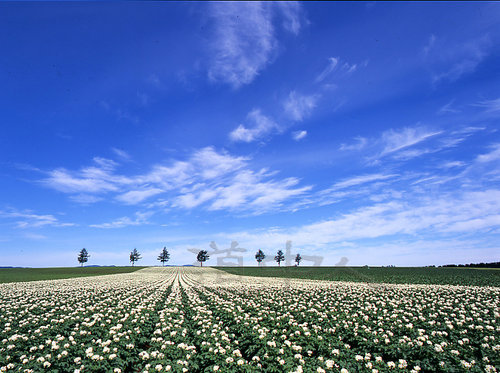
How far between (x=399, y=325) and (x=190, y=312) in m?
9.97

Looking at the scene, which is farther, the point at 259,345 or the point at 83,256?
the point at 83,256

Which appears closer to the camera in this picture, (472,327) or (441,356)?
(441,356)

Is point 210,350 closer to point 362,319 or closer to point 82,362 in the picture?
point 82,362

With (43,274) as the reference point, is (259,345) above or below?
above

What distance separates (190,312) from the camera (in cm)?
1478

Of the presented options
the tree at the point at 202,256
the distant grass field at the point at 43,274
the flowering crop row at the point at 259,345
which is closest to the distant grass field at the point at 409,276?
the flowering crop row at the point at 259,345

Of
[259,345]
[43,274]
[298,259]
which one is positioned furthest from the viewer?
[298,259]

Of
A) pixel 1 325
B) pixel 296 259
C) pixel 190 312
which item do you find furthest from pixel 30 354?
pixel 296 259

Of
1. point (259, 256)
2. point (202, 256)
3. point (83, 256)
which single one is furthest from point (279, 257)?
point (83, 256)

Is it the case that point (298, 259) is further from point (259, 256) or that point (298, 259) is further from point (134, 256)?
point (134, 256)

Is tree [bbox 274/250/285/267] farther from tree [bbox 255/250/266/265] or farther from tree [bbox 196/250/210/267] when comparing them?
tree [bbox 196/250/210/267]

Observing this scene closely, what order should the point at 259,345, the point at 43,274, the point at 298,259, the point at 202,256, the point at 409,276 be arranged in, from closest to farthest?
the point at 259,345 → the point at 409,276 → the point at 43,274 → the point at 202,256 → the point at 298,259

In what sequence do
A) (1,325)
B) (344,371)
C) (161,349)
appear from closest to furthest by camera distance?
(344,371), (161,349), (1,325)

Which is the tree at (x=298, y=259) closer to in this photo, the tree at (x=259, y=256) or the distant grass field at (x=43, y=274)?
the tree at (x=259, y=256)
